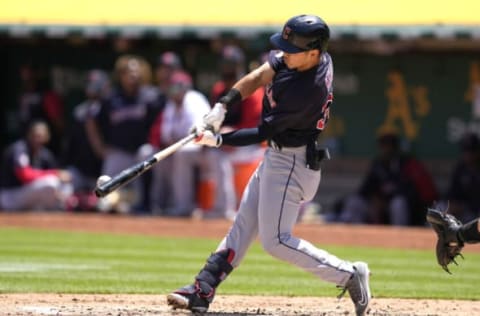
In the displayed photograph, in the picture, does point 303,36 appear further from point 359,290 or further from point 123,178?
point 359,290

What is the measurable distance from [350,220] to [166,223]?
2.39m

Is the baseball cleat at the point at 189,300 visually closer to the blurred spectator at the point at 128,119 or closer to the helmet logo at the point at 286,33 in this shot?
the helmet logo at the point at 286,33

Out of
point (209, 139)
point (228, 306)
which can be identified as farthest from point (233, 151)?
point (209, 139)

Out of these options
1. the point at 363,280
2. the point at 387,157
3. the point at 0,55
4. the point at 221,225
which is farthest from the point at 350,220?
the point at 363,280

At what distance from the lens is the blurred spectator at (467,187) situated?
1309cm

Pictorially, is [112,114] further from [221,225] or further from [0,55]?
[0,55]

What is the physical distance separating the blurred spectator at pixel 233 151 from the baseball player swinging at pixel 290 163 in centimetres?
612

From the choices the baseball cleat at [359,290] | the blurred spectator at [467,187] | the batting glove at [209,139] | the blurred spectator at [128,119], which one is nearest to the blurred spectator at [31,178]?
the blurred spectator at [128,119]

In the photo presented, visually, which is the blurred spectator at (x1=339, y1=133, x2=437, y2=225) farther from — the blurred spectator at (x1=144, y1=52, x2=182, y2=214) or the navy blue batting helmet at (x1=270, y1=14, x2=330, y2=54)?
the navy blue batting helmet at (x1=270, y1=14, x2=330, y2=54)

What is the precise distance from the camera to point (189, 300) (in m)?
6.27

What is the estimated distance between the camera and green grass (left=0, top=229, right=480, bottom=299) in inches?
308

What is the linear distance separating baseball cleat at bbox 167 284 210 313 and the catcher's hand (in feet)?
4.83

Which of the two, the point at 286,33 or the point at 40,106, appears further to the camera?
the point at 40,106

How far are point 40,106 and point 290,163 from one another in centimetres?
985
